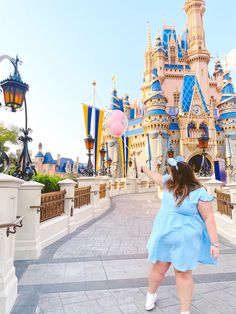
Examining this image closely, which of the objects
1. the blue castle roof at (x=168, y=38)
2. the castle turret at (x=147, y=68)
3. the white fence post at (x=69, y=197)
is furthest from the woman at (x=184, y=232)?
the blue castle roof at (x=168, y=38)

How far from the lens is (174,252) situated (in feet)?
7.20

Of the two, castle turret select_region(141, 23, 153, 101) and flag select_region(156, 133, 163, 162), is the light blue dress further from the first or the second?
castle turret select_region(141, 23, 153, 101)

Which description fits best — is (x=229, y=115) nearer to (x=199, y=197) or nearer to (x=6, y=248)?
(x=199, y=197)

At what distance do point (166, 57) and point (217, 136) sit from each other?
19520 mm

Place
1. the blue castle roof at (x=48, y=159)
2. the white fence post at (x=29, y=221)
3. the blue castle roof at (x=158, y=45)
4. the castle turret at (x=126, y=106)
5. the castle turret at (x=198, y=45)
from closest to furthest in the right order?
the white fence post at (x=29, y=221) < the castle turret at (x=198, y=45) < the blue castle roof at (x=158, y=45) < the castle turret at (x=126, y=106) < the blue castle roof at (x=48, y=159)

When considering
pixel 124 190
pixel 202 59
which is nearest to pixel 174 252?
pixel 124 190

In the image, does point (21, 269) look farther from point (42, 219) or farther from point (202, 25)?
point (202, 25)

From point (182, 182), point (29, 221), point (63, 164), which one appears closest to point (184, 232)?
point (182, 182)

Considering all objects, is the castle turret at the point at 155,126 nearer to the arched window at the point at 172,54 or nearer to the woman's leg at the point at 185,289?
the arched window at the point at 172,54

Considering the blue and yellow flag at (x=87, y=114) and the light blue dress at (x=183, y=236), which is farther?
the blue and yellow flag at (x=87, y=114)

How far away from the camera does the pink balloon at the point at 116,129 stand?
9.24m

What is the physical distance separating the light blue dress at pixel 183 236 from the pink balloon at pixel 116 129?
23.2 feet

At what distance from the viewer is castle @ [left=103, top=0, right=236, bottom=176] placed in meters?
34.1

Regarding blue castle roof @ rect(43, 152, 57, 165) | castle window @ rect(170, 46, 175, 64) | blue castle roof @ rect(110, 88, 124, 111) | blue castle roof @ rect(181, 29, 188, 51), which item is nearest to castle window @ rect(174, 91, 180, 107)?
castle window @ rect(170, 46, 175, 64)
